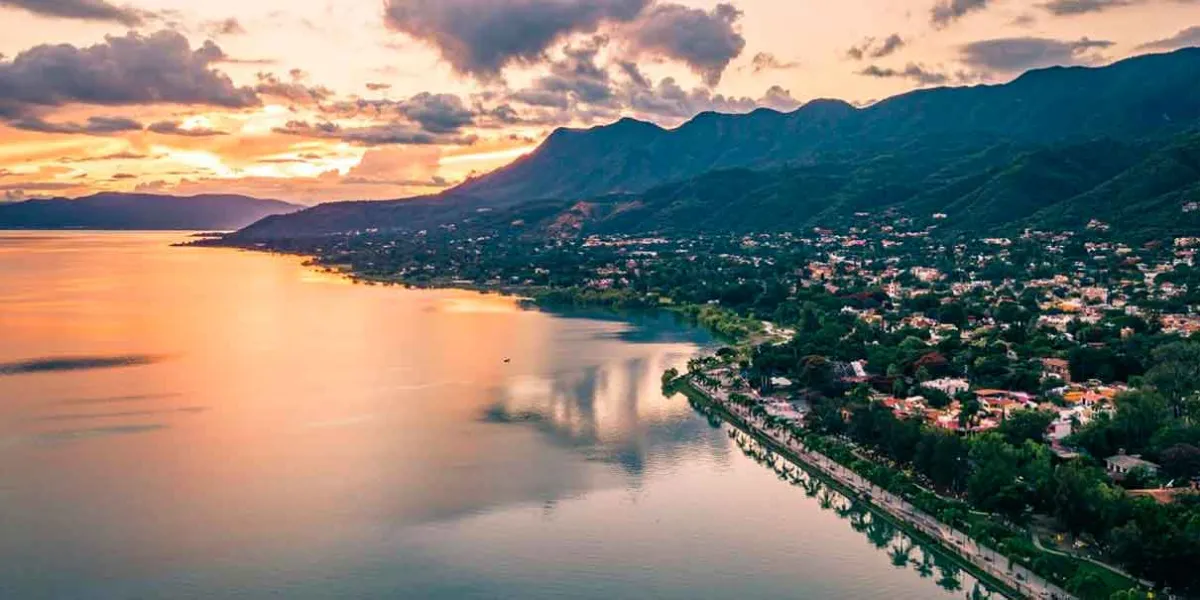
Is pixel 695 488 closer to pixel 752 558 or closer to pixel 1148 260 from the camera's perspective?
pixel 752 558

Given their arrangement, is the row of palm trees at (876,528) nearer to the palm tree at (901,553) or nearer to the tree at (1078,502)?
the palm tree at (901,553)

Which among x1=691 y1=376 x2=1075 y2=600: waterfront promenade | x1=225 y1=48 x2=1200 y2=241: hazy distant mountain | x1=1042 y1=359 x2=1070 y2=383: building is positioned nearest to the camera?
x1=691 y1=376 x2=1075 y2=600: waterfront promenade

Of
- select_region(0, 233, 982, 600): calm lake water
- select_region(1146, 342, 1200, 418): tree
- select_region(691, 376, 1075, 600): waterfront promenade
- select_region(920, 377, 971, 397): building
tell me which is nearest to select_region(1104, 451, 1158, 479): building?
select_region(1146, 342, 1200, 418): tree

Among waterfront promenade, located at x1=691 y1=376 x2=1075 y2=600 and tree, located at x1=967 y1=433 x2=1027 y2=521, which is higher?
tree, located at x1=967 y1=433 x2=1027 y2=521

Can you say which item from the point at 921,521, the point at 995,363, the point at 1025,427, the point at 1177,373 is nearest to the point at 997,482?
the point at 921,521

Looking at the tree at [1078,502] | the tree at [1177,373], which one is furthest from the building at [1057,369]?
the tree at [1078,502]

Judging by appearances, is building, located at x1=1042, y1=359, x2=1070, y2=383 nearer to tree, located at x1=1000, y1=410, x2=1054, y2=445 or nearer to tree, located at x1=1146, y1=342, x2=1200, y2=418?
tree, located at x1=1146, y1=342, x2=1200, y2=418
